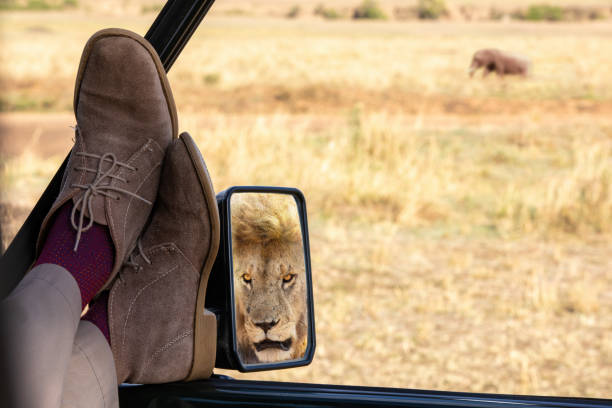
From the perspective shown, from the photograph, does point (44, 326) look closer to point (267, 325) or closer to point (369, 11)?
point (267, 325)

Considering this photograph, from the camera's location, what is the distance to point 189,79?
817 centimetres

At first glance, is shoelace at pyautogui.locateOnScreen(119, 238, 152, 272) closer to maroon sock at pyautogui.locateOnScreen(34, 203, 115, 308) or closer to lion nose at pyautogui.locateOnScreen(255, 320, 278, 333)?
maroon sock at pyautogui.locateOnScreen(34, 203, 115, 308)

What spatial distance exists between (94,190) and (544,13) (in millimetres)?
10634

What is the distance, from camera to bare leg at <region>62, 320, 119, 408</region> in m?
0.75

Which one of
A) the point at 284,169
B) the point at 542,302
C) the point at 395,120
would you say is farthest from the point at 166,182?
the point at 395,120

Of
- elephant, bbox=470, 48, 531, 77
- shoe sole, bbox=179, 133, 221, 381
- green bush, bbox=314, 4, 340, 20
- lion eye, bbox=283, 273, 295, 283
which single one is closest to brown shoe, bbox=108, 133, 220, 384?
shoe sole, bbox=179, 133, 221, 381

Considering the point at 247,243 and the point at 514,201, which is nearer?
the point at 247,243

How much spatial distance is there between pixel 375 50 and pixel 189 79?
291 cm

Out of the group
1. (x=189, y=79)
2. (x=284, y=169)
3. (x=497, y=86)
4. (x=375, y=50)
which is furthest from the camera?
(x=375, y=50)

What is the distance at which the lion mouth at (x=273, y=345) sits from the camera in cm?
→ 90

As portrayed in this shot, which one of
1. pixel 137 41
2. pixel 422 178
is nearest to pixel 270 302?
pixel 137 41

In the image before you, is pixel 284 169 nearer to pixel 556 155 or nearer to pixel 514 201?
pixel 514 201

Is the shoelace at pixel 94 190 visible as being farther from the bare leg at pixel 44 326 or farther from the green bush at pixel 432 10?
the green bush at pixel 432 10

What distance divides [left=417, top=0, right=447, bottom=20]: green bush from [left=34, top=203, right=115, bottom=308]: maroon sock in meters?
10.3
